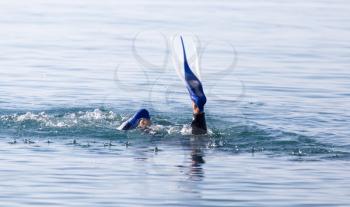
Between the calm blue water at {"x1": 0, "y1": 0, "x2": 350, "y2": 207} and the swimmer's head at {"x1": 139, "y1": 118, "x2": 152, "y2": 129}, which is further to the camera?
the swimmer's head at {"x1": 139, "y1": 118, "x2": 152, "y2": 129}

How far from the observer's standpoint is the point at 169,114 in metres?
24.4

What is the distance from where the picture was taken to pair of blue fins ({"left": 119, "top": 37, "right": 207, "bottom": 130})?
69.1ft

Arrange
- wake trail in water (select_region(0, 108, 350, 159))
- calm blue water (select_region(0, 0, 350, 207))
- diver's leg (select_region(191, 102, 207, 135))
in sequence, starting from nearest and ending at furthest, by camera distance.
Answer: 1. calm blue water (select_region(0, 0, 350, 207))
2. wake trail in water (select_region(0, 108, 350, 159))
3. diver's leg (select_region(191, 102, 207, 135))

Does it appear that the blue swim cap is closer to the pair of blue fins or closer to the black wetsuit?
the pair of blue fins

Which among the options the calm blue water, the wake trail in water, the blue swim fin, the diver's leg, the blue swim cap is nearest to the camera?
the calm blue water

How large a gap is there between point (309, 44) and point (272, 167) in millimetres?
21024

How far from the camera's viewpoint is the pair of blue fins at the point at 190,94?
21.1 metres

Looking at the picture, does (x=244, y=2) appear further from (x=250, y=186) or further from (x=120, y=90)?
(x=250, y=186)

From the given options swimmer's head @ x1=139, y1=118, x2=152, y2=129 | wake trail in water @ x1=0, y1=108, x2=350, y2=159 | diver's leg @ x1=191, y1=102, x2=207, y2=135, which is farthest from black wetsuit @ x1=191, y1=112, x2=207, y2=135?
swimmer's head @ x1=139, y1=118, x2=152, y2=129

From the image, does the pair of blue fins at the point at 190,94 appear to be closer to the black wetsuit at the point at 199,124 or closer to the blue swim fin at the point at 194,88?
the blue swim fin at the point at 194,88

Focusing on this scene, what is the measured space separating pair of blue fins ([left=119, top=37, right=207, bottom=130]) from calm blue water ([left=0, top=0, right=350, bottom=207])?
0.22m

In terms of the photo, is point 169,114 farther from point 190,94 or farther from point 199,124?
point 190,94

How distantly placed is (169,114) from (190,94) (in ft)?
10.6

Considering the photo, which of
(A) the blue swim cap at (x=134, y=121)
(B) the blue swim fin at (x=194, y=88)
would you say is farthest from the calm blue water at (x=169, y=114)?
(B) the blue swim fin at (x=194, y=88)
